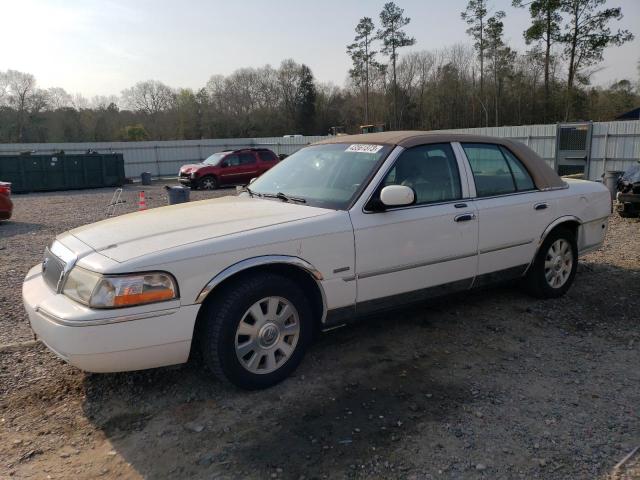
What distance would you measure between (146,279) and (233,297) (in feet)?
1.78

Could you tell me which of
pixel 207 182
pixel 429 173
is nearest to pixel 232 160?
pixel 207 182

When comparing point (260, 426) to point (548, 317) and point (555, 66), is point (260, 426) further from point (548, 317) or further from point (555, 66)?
point (555, 66)

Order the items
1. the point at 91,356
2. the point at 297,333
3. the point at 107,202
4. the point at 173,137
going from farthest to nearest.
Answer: the point at 173,137, the point at 107,202, the point at 297,333, the point at 91,356

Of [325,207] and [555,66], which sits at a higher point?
[555,66]

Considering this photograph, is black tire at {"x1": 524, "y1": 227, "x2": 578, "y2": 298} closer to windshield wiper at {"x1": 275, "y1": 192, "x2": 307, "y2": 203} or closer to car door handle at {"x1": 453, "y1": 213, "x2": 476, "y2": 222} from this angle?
car door handle at {"x1": 453, "y1": 213, "x2": 476, "y2": 222}

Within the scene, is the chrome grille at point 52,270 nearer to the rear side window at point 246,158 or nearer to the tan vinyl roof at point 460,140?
the tan vinyl roof at point 460,140

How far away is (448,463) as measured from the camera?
105 inches

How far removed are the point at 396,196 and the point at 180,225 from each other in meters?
1.55

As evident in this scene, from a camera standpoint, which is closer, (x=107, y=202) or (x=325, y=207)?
(x=325, y=207)

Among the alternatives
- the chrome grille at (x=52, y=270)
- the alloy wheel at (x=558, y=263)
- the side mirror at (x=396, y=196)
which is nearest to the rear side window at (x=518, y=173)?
the alloy wheel at (x=558, y=263)

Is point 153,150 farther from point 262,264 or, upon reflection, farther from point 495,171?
point 262,264

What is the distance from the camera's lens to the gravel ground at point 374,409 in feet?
8.80

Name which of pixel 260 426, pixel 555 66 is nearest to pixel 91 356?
pixel 260 426

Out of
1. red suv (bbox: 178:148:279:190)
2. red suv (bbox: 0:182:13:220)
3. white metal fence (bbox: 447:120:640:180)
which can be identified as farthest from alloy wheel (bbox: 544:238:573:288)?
red suv (bbox: 178:148:279:190)
